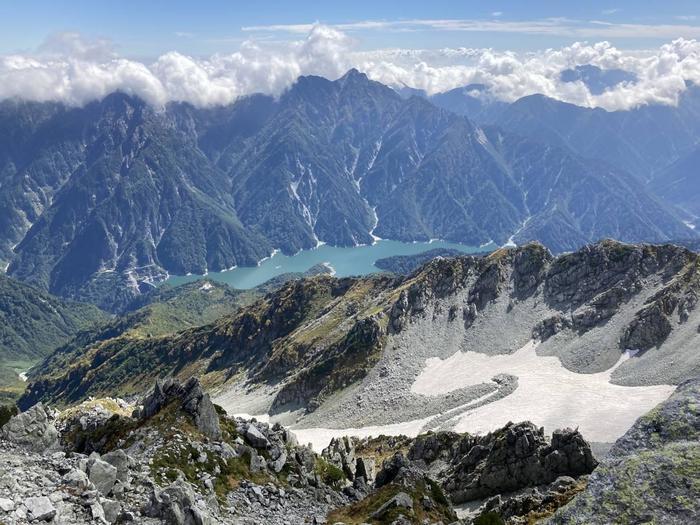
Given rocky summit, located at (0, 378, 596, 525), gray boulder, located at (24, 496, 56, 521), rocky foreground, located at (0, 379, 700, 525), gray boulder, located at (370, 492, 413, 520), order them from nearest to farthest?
rocky foreground, located at (0, 379, 700, 525), gray boulder, located at (24, 496, 56, 521), rocky summit, located at (0, 378, 596, 525), gray boulder, located at (370, 492, 413, 520)

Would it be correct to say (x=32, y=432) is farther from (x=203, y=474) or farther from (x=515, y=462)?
(x=515, y=462)

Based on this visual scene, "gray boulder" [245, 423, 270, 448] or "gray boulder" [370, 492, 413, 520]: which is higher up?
"gray boulder" [245, 423, 270, 448]

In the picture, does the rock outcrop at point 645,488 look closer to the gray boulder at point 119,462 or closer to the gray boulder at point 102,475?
the gray boulder at point 102,475

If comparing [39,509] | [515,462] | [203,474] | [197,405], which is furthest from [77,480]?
[515,462]

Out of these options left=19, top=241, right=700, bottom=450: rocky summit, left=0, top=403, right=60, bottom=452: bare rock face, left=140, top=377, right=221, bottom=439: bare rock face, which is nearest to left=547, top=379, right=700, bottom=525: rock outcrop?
left=140, top=377, right=221, bottom=439: bare rock face

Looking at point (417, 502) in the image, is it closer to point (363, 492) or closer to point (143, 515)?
point (363, 492)

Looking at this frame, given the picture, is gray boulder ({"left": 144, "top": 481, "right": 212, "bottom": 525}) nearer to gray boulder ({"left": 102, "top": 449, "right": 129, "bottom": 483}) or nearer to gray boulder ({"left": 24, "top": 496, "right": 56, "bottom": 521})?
gray boulder ({"left": 102, "top": 449, "right": 129, "bottom": 483})

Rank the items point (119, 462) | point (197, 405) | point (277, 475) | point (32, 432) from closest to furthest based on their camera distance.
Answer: point (119, 462)
point (32, 432)
point (277, 475)
point (197, 405)
